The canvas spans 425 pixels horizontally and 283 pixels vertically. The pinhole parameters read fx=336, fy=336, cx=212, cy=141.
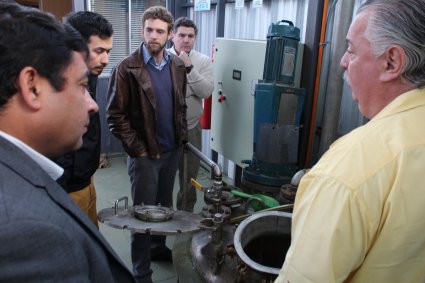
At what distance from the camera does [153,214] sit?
1.47 metres

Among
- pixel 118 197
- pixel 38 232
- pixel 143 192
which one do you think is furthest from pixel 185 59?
pixel 38 232

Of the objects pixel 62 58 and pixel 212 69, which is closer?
pixel 62 58

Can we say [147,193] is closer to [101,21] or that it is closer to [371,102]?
[101,21]

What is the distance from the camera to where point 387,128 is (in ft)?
2.40

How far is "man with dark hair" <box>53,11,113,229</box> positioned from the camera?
1.57m

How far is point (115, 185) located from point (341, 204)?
3248 millimetres

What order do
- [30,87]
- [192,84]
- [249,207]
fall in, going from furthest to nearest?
[192,84], [249,207], [30,87]

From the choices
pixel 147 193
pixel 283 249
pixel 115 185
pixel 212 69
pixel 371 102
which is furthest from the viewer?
pixel 115 185

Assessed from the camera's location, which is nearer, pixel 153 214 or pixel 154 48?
pixel 153 214

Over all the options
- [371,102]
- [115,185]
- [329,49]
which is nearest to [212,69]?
[329,49]

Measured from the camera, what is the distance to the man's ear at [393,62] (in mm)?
765

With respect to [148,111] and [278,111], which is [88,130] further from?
[278,111]

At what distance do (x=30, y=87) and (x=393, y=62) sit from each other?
78cm

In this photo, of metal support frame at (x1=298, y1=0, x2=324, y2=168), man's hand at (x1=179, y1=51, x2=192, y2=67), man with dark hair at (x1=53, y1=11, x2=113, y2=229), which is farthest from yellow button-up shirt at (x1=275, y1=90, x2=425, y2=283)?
man's hand at (x1=179, y1=51, x2=192, y2=67)
